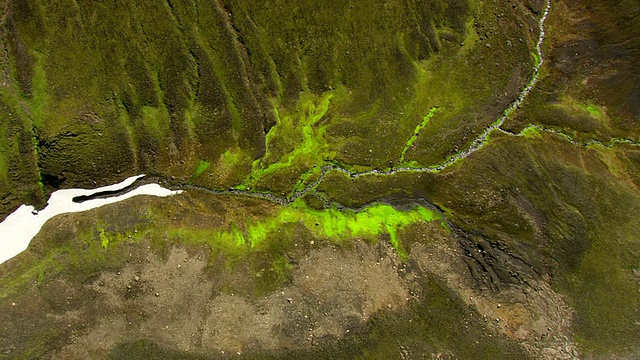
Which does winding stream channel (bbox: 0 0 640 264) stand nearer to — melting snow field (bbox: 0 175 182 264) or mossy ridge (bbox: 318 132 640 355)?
melting snow field (bbox: 0 175 182 264)

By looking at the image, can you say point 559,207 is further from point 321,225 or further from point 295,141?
point 295,141

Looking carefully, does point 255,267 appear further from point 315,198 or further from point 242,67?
point 242,67

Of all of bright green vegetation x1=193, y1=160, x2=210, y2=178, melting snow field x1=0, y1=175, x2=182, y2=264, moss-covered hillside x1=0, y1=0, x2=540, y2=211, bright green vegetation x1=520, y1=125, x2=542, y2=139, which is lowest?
melting snow field x1=0, y1=175, x2=182, y2=264

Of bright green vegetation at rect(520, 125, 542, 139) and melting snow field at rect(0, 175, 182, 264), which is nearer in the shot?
melting snow field at rect(0, 175, 182, 264)

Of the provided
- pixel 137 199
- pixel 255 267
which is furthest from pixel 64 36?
pixel 255 267

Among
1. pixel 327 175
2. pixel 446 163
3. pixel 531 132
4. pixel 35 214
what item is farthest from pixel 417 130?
pixel 35 214

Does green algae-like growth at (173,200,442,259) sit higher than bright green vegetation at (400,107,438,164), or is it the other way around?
bright green vegetation at (400,107,438,164)

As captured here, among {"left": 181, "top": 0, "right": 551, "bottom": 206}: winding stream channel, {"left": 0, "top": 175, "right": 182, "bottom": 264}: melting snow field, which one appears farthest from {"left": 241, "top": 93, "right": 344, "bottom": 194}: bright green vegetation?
{"left": 0, "top": 175, "right": 182, "bottom": 264}: melting snow field

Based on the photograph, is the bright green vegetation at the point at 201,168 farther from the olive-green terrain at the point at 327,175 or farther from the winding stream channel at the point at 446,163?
the winding stream channel at the point at 446,163
